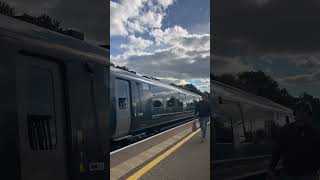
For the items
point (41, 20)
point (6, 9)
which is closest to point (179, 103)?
point (41, 20)

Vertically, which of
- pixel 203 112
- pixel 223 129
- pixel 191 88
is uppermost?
pixel 191 88

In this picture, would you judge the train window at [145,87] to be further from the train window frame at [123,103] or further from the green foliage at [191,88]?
the green foliage at [191,88]

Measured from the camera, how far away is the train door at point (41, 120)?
2303 millimetres

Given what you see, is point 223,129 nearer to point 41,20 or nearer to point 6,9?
point 41,20

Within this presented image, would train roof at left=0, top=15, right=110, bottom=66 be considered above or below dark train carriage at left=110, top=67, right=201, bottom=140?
above

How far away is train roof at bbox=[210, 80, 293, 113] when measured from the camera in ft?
7.98

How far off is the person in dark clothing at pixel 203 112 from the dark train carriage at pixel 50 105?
591 millimetres

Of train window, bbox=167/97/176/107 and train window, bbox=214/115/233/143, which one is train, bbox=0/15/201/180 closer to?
train window, bbox=167/97/176/107

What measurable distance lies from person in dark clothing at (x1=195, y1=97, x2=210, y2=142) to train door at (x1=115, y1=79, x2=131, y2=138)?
448mm

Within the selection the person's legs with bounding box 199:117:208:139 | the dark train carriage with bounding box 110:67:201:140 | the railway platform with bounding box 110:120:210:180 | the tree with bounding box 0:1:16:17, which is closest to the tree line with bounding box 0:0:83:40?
the tree with bounding box 0:1:16:17

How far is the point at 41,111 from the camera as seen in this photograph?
241cm

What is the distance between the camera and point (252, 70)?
253cm

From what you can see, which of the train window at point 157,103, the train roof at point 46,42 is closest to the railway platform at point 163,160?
the train window at point 157,103

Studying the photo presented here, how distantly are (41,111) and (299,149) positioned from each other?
5.53ft
